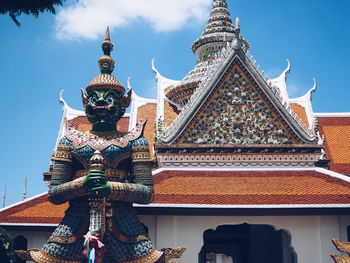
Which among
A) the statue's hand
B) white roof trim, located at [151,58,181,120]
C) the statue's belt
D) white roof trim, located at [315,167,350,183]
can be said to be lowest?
the statue's hand

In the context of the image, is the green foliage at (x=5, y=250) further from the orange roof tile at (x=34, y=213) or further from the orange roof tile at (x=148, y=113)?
the orange roof tile at (x=148, y=113)

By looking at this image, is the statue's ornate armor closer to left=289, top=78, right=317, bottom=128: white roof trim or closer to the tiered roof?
the tiered roof

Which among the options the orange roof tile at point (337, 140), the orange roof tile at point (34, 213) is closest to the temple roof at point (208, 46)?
the orange roof tile at point (337, 140)

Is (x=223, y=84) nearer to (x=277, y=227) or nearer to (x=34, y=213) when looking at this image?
(x=277, y=227)

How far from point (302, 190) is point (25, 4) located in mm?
5663

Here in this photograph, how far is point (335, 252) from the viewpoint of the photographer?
847 cm

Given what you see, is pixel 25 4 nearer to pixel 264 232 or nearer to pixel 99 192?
pixel 99 192

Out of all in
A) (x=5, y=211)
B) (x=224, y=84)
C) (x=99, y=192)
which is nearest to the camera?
(x=99, y=192)

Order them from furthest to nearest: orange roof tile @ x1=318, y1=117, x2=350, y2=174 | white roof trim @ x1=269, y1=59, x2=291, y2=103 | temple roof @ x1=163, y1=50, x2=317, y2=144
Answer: white roof trim @ x1=269, y1=59, x2=291, y2=103 < orange roof tile @ x1=318, y1=117, x2=350, y2=174 < temple roof @ x1=163, y1=50, x2=317, y2=144

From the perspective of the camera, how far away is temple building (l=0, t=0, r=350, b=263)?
812 centimetres

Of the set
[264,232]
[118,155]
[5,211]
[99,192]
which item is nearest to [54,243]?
[99,192]

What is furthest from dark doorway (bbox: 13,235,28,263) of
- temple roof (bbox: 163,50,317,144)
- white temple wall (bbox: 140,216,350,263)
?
temple roof (bbox: 163,50,317,144)

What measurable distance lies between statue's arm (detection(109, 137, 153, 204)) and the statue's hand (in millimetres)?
320

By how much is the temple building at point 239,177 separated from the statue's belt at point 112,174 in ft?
5.89
